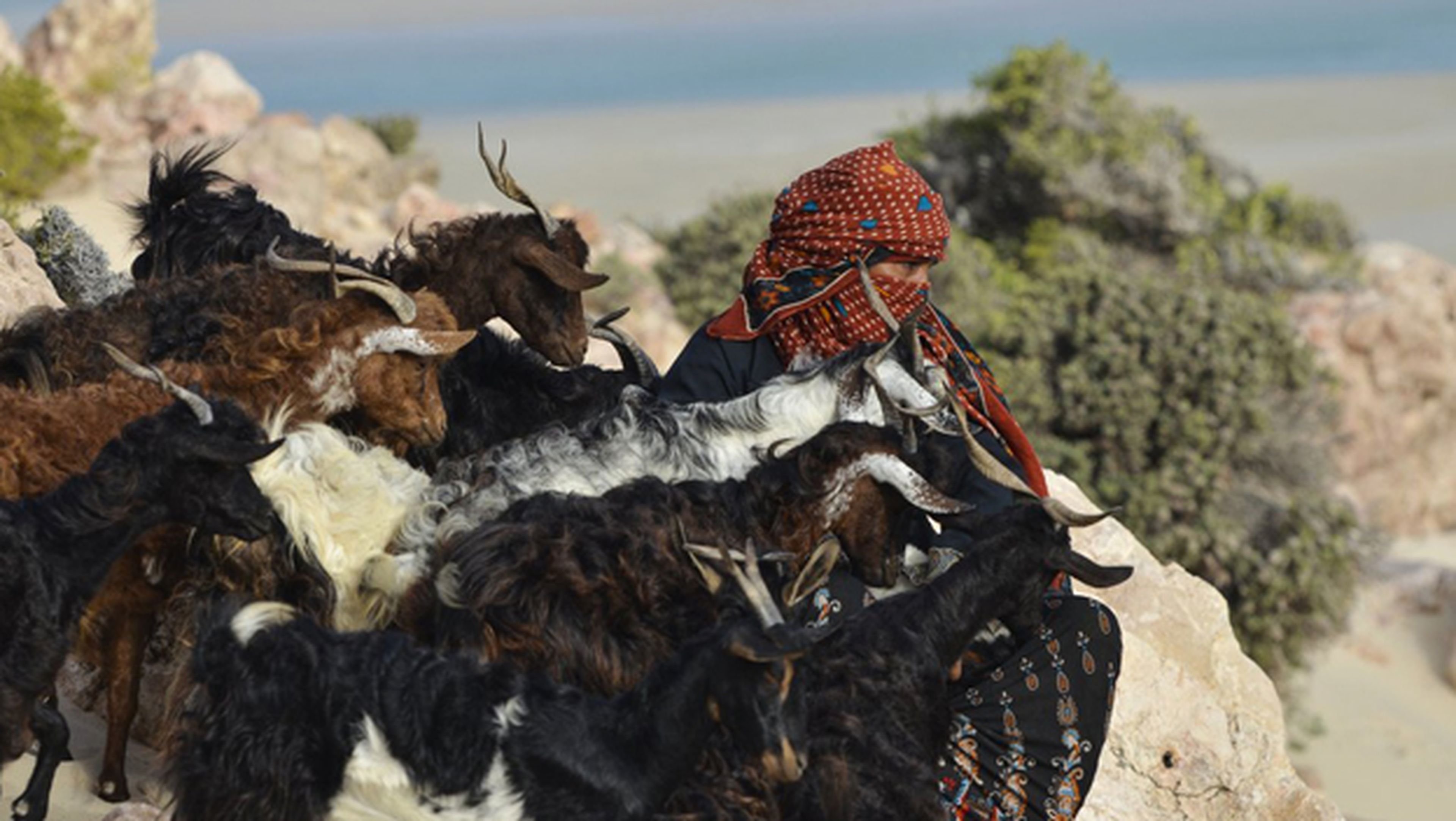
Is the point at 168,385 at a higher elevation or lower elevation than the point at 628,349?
higher

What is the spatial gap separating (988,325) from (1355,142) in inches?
1689

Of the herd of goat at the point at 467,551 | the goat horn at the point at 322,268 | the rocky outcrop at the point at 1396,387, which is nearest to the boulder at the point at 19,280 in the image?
the herd of goat at the point at 467,551

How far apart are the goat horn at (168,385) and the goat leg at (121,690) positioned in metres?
0.68

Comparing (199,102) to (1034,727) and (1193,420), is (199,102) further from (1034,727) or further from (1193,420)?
(1034,727)

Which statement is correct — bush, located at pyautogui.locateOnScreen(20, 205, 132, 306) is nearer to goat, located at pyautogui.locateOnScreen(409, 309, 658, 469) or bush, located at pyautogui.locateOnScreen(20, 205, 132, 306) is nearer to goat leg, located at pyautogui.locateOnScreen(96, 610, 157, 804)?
goat, located at pyautogui.locateOnScreen(409, 309, 658, 469)

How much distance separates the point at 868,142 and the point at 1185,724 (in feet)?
139

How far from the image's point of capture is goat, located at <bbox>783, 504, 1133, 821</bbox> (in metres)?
4.31

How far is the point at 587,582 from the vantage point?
4648 millimetres

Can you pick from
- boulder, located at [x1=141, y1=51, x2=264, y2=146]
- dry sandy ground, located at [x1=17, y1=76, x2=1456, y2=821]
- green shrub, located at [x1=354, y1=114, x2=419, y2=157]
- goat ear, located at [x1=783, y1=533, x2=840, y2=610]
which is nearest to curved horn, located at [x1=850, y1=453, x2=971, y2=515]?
goat ear, located at [x1=783, y1=533, x2=840, y2=610]

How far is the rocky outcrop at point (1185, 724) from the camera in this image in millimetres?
6488

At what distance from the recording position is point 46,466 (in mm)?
4781

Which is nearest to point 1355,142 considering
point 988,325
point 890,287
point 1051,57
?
point 1051,57

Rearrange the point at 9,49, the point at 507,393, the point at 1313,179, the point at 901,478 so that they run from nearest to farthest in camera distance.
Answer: the point at 901,478
the point at 507,393
the point at 9,49
the point at 1313,179

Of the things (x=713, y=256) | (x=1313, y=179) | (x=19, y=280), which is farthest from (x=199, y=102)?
(x=1313, y=179)
